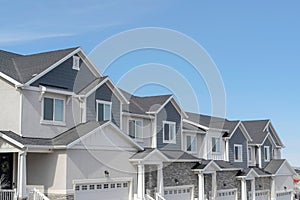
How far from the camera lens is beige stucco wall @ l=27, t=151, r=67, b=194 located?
22062mm

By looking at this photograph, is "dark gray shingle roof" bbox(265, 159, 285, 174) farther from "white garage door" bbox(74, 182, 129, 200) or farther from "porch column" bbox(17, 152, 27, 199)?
"porch column" bbox(17, 152, 27, 199)

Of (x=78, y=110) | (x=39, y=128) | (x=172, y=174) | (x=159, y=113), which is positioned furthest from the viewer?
(x=159, y=113)

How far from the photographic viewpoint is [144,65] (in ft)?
101

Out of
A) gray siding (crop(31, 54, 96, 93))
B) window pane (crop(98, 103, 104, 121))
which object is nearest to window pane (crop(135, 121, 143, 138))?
window pane (crop(98, 103, 104, 121))

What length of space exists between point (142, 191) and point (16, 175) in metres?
7.04

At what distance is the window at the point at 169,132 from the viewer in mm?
34094

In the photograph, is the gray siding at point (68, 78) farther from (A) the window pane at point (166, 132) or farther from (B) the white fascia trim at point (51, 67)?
(A) the window pane at point (166, 132)

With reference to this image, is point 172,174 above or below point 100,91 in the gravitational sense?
below

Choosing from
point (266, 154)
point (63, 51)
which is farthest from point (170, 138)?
point (266, 154)

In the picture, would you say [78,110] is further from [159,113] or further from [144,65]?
[159,113]

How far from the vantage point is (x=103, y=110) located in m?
27.6

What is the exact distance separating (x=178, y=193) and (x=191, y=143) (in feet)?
24.4

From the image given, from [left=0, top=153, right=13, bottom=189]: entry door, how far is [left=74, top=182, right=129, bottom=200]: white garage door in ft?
11.1

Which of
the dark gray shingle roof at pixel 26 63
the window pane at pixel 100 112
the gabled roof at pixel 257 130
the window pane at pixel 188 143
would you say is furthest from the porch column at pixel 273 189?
the dark gray shingle roof at pixel 26 63
